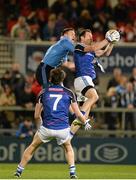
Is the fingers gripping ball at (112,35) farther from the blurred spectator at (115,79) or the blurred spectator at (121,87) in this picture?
the blurred spectator at (115,79)

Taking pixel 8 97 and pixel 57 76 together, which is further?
pixel 8 97

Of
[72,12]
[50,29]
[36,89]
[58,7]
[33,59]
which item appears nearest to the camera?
[36,89]

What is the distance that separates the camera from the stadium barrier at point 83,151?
22.1 meters

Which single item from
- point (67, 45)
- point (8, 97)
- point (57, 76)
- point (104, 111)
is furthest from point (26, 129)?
point (57, 76)

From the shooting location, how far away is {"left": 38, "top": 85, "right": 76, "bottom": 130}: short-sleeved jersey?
1505cm

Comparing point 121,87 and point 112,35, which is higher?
point 112,35

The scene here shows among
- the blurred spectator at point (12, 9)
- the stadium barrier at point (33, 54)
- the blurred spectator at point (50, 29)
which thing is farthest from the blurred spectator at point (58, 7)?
the stadium barrier at point (33, 54)

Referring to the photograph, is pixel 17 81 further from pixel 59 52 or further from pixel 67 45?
pixel 67 45

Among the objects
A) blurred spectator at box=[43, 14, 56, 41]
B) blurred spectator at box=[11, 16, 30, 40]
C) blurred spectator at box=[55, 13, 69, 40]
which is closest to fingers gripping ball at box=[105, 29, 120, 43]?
blurred spectator at box=[11, 16, 30, 40]

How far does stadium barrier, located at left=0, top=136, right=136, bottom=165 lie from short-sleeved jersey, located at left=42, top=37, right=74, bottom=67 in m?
5.29

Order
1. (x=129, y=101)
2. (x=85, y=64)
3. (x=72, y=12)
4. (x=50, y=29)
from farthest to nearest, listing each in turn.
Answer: (x=72, y=12)
(x=50, y=29)
(x=129, y=101)
(x=85, y=64)

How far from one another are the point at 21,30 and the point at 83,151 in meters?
5.32

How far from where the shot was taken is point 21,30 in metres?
26.2

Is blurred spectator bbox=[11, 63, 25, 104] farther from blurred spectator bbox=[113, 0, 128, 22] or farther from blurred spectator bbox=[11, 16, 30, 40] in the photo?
blurred spectator bbox=[113, 0, 128, 22]
